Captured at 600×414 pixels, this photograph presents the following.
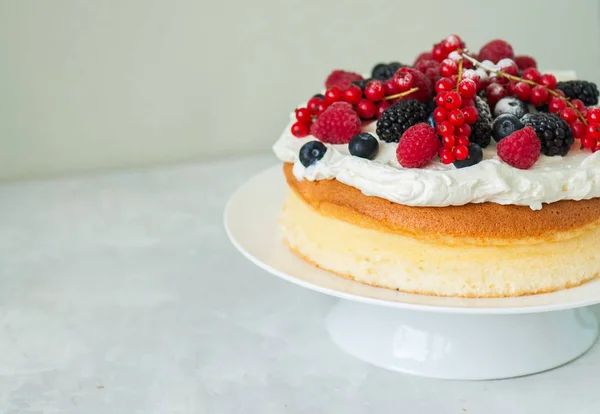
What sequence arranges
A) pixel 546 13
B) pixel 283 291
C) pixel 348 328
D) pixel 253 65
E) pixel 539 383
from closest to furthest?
pixel 539 383, pixel 348 328, pixel 283 291, pixel 253 65, pixel 546 13

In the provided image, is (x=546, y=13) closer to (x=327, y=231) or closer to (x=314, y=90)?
(x=314, y=90)

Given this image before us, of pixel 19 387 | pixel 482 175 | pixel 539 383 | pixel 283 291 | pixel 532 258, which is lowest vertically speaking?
pixel 19 387

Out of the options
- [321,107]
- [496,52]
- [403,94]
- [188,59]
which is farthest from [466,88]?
[188,59]

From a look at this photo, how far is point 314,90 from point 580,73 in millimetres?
1326

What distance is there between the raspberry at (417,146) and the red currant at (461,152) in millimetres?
44

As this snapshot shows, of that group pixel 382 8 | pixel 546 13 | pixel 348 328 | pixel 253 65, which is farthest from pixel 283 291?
pixel 546 13

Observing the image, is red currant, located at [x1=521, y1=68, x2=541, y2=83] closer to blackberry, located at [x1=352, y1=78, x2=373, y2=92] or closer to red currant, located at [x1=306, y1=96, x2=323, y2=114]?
blackberry, located at [x1=352, y1=78, x2=373, y2=92]

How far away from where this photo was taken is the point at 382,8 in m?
3.51

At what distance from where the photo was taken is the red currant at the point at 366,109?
74.5 inches

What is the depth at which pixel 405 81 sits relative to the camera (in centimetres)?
185

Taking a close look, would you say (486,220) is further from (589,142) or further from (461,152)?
(589,142)

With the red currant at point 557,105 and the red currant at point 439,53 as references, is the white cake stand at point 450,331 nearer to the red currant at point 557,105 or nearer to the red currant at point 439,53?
the red currant at point 557,105

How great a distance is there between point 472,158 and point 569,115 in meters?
0.30

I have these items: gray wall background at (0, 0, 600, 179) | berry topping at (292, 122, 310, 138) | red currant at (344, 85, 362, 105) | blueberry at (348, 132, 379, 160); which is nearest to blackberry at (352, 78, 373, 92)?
red currant at (344, 85, 362, 105)
